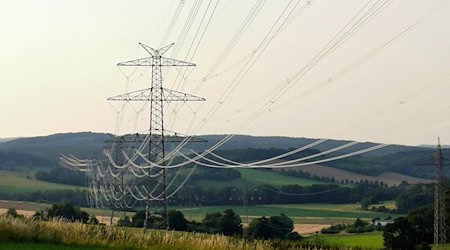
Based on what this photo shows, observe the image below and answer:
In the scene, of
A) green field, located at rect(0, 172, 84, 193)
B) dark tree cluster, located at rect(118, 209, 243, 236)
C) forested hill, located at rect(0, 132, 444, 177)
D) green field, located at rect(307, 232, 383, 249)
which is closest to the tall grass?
dark tree cluster, located at rect(118, 209, 243, 236)

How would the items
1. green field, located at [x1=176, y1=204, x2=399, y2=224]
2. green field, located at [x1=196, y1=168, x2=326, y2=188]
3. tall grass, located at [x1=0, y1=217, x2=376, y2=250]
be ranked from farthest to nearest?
1. green field, located at [x1=196, y1=168, x2=326, y2=188]
2. green field, located at [x1=176, y1=204, x2=399, y2=224]
3. tall grass, located at [x1=0, y1=217, x2=376, y2=250]

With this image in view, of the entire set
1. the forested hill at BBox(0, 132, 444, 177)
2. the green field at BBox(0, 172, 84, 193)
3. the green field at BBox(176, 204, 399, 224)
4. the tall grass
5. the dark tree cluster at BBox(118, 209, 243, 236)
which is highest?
the forested hill at BBox(0, 132, 444, 177)

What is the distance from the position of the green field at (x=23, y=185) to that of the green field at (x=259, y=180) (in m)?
22.4

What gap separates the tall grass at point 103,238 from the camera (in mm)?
20688

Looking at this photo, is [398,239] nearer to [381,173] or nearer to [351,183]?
[351,183]

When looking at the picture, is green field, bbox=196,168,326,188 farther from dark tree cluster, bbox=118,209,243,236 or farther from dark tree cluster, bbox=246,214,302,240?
dark tree cluster, bbox=118,209,243,236

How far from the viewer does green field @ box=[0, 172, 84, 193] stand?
112 m

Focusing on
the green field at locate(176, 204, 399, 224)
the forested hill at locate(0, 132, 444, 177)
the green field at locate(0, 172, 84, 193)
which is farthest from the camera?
the forested hill at locate(0, 132, 444, 177)

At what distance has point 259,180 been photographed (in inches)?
5034

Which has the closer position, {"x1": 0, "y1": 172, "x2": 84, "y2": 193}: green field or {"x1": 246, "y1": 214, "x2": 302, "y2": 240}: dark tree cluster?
{"x1": 246, "y1": 214, "x2": 302, "y2": 240}: dark tree cluster

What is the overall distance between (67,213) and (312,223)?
105ft

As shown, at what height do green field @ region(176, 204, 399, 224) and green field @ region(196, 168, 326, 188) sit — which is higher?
green field @ region(196, 168, 326, 188)

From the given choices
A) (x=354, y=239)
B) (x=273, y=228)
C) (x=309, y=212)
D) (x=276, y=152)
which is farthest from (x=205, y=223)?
(x=276, y=152)

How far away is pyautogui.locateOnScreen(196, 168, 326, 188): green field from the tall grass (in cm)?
9621
